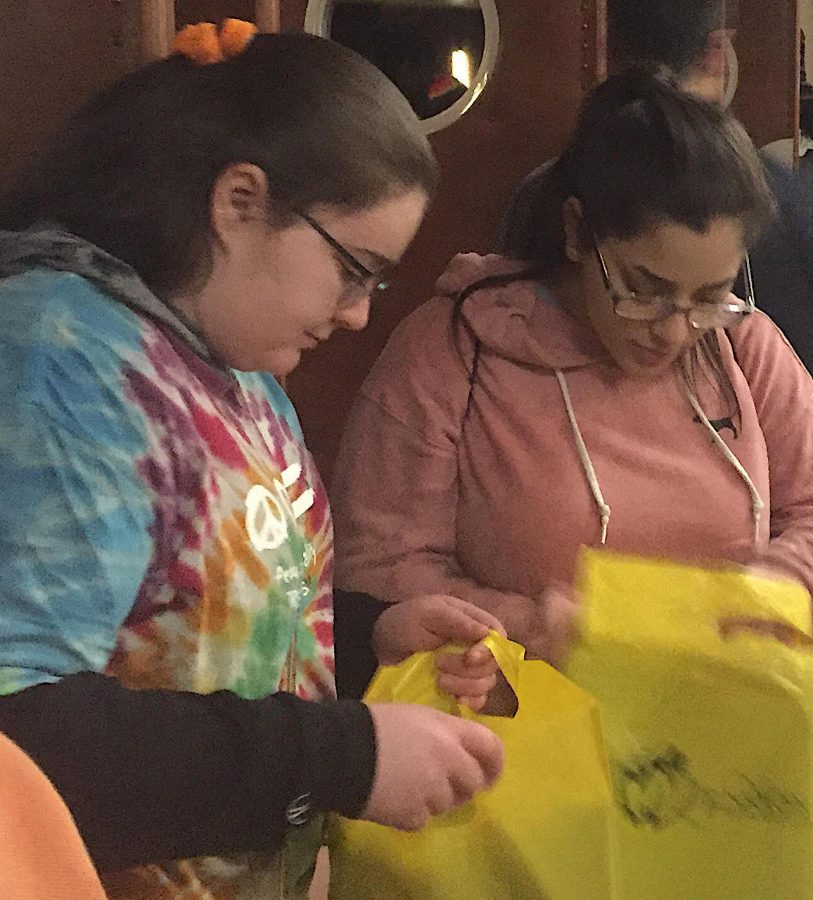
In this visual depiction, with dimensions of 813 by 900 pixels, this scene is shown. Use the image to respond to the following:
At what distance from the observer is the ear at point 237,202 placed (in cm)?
71

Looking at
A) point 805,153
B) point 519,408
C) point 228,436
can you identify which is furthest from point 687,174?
point 805,153

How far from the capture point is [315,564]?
2.68 feet

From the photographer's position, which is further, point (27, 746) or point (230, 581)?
point (230, 581)

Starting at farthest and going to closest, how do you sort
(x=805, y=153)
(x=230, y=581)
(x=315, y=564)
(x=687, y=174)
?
(x=805, y=153), (x=687, y=174), (x=315, y=564), (x=230, y=581)

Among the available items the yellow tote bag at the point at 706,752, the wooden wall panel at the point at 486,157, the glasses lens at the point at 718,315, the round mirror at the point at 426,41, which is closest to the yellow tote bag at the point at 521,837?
the yellow tote bag at the point at 706,752

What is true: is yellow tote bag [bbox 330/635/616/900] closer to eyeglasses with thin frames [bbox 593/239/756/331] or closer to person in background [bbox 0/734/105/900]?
person in background [bbox 0/734/105/900]

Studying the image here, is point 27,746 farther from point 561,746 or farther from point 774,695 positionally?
point 774,695

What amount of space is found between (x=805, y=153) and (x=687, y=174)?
2.53 ft

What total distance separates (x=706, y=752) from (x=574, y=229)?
26.7 inches

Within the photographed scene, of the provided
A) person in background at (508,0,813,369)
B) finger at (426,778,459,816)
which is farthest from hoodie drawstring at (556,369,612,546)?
finger at (426,778,459,816)

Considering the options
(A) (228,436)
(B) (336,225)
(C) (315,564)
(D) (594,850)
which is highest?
(B) (336,225)

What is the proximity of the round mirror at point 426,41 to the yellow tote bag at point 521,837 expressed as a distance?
980 mm

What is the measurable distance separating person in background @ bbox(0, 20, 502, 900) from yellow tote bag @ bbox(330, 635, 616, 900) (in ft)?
0.14

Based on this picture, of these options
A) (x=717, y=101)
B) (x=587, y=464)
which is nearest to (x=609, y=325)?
(x=587, y=464)
